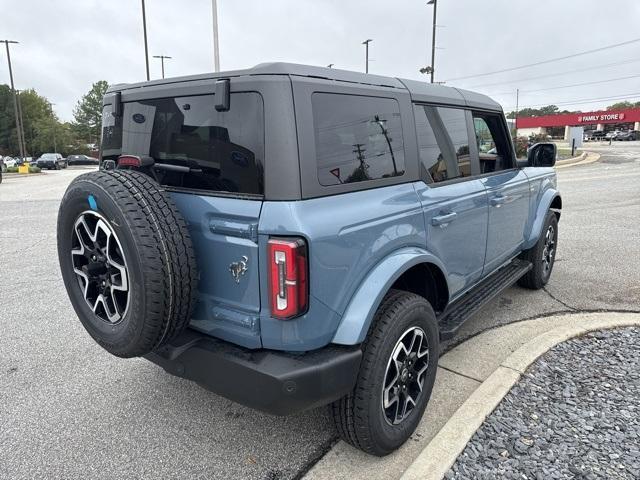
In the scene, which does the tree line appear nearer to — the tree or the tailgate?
the tree

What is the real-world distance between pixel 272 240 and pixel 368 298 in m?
0.57

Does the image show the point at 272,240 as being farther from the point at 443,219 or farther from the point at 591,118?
the point at 591,118

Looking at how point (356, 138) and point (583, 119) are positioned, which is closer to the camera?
point (356, 138)

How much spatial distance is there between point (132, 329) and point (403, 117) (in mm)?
1833

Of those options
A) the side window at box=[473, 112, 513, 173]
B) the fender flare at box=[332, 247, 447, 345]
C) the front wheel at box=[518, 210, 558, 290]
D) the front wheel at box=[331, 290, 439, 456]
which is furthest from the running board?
the side window at box=[473, 112, 513, 173]

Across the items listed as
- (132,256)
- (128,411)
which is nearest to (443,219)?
(132,256)

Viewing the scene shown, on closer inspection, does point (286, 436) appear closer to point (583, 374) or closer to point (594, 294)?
point (583, 374)

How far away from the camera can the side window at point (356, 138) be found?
218 cm

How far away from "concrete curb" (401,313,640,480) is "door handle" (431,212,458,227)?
1090mm

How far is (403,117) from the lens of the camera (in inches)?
106

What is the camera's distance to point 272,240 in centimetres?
199

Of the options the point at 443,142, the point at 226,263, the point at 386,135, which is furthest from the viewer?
the point at 443,142

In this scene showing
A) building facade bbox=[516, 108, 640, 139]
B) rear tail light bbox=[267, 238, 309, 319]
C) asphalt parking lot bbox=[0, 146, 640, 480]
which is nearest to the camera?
rear tail light bbox=[267, 238, 309, 319]

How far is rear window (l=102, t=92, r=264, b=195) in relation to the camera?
210 centimetres
